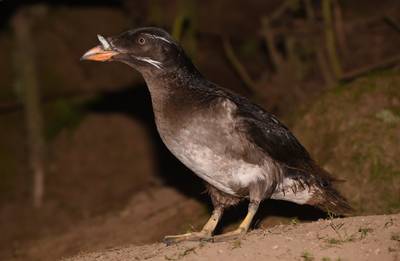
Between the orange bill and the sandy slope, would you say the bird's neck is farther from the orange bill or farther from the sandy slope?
the sandy slope

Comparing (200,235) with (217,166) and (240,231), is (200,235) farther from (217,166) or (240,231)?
(217,166)

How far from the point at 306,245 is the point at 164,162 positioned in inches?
346

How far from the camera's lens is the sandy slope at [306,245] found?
523 cm

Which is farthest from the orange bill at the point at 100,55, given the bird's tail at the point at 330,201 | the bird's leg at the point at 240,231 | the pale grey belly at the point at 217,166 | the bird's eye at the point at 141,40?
the bird's tail at the point at 330,201

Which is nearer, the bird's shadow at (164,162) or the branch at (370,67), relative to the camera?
the bird's shadow at (164,162)

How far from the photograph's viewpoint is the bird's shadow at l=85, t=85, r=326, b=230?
8.73 m

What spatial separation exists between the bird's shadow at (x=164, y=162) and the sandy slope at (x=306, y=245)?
2.60 m

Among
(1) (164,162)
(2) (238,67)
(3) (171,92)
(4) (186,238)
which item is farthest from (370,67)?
(4) (186,238)

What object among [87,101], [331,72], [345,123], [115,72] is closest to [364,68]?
[331,72]

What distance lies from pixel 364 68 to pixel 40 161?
700 cm

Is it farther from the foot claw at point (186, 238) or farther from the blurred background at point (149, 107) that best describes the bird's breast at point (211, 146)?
the blurred background at point (149, 107)

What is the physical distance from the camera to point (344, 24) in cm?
1262

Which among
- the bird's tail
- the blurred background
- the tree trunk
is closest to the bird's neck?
the bird's tail

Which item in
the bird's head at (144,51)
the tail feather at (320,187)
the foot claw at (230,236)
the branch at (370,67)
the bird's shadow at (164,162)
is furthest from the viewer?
the branch at (370,67)
